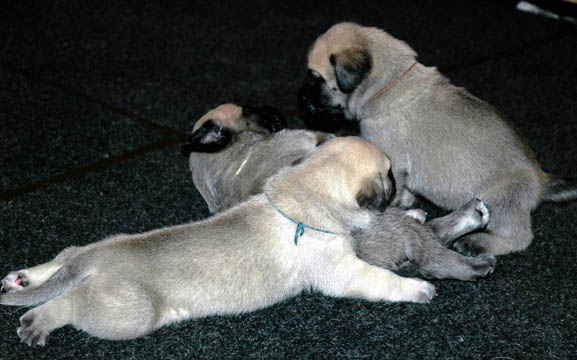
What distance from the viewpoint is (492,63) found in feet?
23.0

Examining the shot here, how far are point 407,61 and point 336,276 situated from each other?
1.74 metres

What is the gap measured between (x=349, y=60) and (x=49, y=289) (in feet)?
7.54

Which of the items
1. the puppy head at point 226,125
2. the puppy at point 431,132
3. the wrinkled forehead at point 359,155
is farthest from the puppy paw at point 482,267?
the puppy head at point 226,125

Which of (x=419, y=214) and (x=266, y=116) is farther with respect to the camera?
(x=266, y=116)

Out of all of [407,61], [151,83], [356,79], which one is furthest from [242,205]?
[151,83]

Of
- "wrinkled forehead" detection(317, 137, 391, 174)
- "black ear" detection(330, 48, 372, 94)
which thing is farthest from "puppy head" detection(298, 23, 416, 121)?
"wrinkled forehead" detection(317, 137, 391, 174)

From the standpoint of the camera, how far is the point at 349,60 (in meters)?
4.02

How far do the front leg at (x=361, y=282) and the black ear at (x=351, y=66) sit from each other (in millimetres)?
1364

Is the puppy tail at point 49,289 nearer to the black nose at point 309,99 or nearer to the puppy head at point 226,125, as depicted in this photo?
the puppy head at point 226,125

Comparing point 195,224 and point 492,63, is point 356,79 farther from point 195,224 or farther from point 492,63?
point 492,63

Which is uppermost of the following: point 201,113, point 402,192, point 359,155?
point 359,155

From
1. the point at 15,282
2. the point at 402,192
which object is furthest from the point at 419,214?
the point at 15,282

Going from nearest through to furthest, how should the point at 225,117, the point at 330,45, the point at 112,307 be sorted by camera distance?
the point at 112,307, the point at 330,45, the point at 225,117

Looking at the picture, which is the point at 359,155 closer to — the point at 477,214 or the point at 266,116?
the point at 477,214
